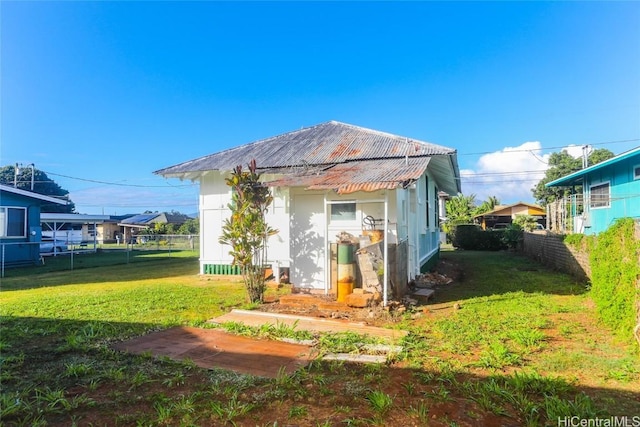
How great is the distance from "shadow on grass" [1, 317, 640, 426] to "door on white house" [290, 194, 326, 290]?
415 cm

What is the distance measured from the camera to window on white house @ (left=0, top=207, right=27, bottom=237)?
1496 centimetres

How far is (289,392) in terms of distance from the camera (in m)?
3.49

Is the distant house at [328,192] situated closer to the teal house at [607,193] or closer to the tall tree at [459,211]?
the teal house at [607,193]

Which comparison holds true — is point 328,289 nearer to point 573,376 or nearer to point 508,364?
point 508,364

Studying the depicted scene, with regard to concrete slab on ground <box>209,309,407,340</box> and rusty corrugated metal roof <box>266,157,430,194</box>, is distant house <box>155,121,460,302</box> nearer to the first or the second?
rusty corrugated metal roof <box>266,157,430,194</box>

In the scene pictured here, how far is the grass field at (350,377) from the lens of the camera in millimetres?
3045

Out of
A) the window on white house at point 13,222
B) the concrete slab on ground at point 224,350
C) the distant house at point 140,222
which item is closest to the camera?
the concrete slab on ground at point 224,350

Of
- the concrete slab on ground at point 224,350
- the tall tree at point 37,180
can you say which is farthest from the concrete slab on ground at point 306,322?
the tall tree at point 37,180

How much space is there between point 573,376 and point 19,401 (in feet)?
19.0

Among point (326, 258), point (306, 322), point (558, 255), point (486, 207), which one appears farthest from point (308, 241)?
point (486, 207)

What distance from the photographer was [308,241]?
8719 millimetres

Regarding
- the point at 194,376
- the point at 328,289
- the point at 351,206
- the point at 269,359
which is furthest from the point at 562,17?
the point at 194,376

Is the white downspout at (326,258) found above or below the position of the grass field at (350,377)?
above

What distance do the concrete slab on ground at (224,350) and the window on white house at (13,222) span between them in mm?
14814
